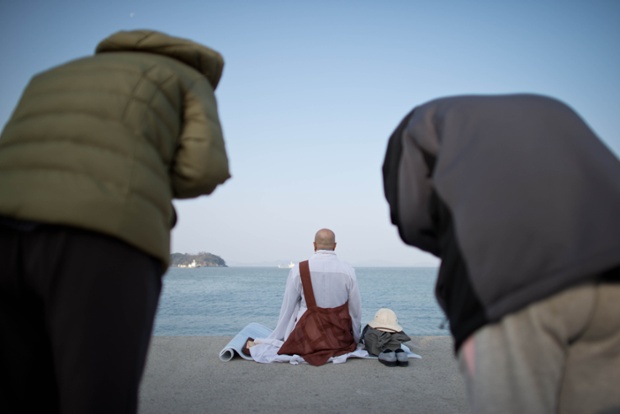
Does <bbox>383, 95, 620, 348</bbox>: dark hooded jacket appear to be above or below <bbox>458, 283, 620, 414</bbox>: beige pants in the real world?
above

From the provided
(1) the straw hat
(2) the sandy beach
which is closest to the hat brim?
(1) the straw hat

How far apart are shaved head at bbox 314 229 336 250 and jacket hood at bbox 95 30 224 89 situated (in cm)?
401

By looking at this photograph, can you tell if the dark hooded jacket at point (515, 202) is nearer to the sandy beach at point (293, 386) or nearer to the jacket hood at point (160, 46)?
the jacket hood at point (160, 46)

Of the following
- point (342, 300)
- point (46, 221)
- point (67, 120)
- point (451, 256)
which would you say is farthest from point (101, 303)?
point (342, 300)

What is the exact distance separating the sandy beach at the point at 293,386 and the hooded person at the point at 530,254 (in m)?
2.02

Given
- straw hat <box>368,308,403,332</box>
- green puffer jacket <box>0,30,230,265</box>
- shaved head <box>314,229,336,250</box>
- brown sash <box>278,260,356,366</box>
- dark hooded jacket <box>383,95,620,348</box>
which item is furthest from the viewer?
shaved head <box>314,229,336,250</box>

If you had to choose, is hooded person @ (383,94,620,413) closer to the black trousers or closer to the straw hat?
the black trousers

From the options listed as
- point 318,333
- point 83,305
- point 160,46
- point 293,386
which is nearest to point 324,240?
point 318,333

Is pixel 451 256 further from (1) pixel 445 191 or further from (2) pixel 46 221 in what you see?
(2) pixel 46 221

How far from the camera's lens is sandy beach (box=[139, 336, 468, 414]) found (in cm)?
334

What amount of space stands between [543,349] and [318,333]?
13.0ft

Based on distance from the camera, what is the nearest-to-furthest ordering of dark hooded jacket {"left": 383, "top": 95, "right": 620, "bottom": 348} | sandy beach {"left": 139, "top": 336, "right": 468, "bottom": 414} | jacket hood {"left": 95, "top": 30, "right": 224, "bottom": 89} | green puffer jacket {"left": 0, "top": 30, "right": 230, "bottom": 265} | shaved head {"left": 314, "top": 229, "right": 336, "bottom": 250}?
1. dark hooded jacket {"left": 383, "top": 95, "right": 620, "bottom": 348}
2. green puffer jacket {"left": 0, "top": 30, "right": 230, "bottom": 265}
3. jacket hood {"left": 95, "top": 30, "right": 224, "bottom": 89}
4. sandy beach {"left": 139, "top": 336, "right": 468, "bottom": 414}
5. shaved head {"left": 314, "top": 229, "right": 336, "bottom": 250}

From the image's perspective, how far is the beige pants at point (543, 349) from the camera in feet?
4.41

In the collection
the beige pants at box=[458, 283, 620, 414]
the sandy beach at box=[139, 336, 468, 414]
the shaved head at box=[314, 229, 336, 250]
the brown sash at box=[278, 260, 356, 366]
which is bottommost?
the brown sash at box=[278, 260, 356, 366]
